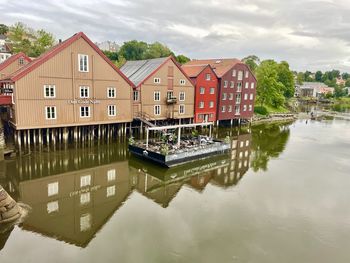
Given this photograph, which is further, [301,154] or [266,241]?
[301,154]

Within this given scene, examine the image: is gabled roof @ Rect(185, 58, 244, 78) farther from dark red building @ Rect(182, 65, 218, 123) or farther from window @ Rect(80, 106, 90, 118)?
window @ Rect(80, 106, 90, 118)

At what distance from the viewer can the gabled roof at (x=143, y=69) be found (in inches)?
1291

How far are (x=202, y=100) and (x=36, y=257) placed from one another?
31633mm

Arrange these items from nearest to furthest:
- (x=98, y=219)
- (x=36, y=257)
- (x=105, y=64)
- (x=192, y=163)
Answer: (x=36, y=257), (x=98, y=219), (x=192, y=163), (x=105, y=64)

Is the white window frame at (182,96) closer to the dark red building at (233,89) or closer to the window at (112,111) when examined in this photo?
the dark red building at (233,89)

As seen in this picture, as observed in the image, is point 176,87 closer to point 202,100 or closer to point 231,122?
point 202,100

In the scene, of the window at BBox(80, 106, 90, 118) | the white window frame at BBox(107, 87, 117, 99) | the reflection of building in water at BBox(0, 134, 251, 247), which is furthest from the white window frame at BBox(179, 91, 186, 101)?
the window at BBox(80, 106, 90, 118)

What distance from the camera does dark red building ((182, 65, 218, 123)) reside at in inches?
1510

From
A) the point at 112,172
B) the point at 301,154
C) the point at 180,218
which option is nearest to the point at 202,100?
the point at 301,154

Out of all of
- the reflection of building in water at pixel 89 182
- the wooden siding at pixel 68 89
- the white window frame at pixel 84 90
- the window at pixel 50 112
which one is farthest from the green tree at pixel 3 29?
the reflection of building in water at pixel 89 182

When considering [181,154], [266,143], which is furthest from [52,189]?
[266,143]

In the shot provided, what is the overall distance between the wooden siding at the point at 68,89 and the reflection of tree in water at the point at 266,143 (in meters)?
15.1

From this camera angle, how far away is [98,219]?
13586mm

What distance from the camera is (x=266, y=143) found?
111ft
